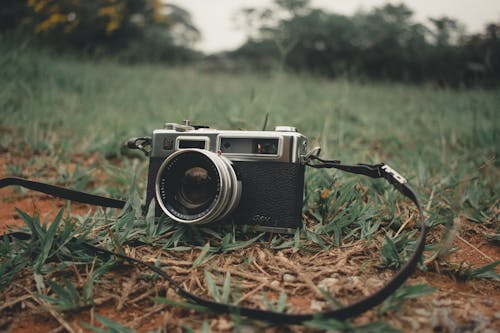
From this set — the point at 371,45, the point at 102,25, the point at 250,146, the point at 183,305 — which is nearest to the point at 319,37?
the point at 371,45

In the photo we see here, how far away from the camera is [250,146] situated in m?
1.15

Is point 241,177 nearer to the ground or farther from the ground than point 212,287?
farther from the ground

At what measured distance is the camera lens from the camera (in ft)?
3.49

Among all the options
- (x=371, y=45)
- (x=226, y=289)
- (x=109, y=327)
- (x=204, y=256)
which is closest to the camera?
(x=109, y=327)

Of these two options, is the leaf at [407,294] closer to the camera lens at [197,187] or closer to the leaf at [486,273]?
the leaf at [486,273]

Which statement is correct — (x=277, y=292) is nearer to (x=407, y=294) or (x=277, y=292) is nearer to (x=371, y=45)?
(x=407, y=294)

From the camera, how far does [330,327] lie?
73 centimetres

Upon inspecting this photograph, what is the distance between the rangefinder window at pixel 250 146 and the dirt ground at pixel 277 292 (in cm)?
32

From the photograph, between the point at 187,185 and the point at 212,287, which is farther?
the point at 187,185

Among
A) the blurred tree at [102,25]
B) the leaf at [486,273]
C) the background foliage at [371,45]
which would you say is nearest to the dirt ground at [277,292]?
the leaf at [486,273]

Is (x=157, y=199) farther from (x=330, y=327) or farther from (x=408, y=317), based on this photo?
(x=408, y=317)

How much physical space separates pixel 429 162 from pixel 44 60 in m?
4.33

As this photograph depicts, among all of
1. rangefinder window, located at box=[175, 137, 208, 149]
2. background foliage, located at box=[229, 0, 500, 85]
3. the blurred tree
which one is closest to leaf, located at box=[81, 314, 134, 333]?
rangefinder window, located at box=[175, 137, 208, 149]

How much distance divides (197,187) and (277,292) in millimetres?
444
